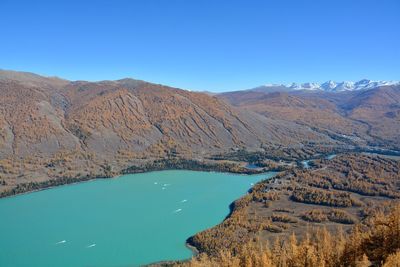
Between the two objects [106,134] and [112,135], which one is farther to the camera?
[112,135]

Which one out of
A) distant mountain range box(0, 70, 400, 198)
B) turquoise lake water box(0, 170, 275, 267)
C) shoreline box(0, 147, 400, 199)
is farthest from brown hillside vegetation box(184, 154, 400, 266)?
distant mountain range box(0, 70, 400, 198)

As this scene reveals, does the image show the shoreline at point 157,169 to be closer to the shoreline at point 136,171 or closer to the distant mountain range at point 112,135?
the shoreline at point 136,171

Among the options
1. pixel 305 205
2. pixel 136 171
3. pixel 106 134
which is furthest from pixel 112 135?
pixel 305 205

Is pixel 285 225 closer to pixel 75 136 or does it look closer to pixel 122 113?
pixel 75 136

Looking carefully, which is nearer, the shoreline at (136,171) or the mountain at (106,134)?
the shoreline at (136,171)

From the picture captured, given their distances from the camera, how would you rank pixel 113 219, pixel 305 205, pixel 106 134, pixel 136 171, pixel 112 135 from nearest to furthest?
pixel 113 219, pixel 305 205, pixel 136 171, pixel 106 134, pixel 112 135

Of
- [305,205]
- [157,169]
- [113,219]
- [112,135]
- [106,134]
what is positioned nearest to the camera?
[113,219]

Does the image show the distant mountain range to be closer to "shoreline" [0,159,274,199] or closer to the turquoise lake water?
"shoreline" [0,159,274,199]

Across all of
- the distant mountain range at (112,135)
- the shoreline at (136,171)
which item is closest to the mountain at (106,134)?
the distant mountain range at (112,135)

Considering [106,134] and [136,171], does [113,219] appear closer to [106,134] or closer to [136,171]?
[136,171]
